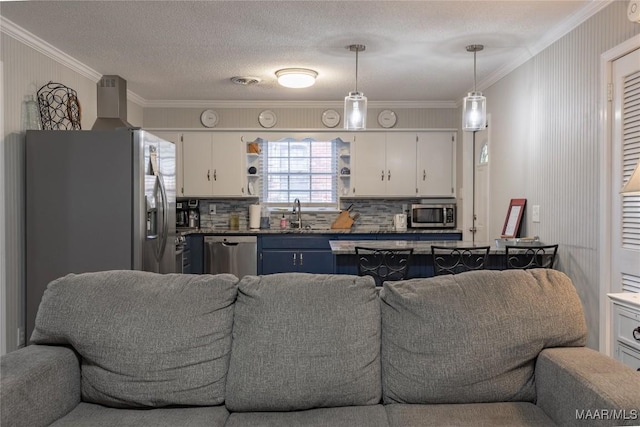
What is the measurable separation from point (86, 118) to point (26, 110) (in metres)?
0.92

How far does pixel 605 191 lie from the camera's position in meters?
2.99

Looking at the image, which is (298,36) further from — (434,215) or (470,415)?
(434,215)

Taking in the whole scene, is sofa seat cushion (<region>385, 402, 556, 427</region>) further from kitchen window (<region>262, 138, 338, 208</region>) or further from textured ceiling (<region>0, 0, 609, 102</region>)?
kitchen window (<region>262, 138, 338, 208</region>)

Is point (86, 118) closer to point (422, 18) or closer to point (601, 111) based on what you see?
point (422, 18)

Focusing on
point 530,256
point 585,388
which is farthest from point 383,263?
point 585,388

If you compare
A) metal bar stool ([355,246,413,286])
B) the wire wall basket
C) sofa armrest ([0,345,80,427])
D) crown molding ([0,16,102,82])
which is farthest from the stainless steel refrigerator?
sofa armrest ([0,345,80,427])

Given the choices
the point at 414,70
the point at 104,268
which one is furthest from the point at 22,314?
the point at 414,70

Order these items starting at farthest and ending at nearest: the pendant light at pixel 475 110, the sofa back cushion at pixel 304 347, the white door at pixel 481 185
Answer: the white door at pixel 481 185 → the pendant light at pixel 475 110 → the sofa back cushion at pixel 304 347

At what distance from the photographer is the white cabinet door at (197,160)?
6.13m

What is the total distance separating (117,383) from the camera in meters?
1.70

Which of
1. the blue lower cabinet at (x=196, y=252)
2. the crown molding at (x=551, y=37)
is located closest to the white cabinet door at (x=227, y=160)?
the blue lower cabinet at (x=196, y=252)

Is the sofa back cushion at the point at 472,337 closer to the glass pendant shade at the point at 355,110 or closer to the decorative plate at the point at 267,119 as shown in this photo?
the glass pendant shade at the point at 355,110

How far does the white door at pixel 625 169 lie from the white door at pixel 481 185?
2136 millimetres

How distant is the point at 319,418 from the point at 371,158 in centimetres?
482
